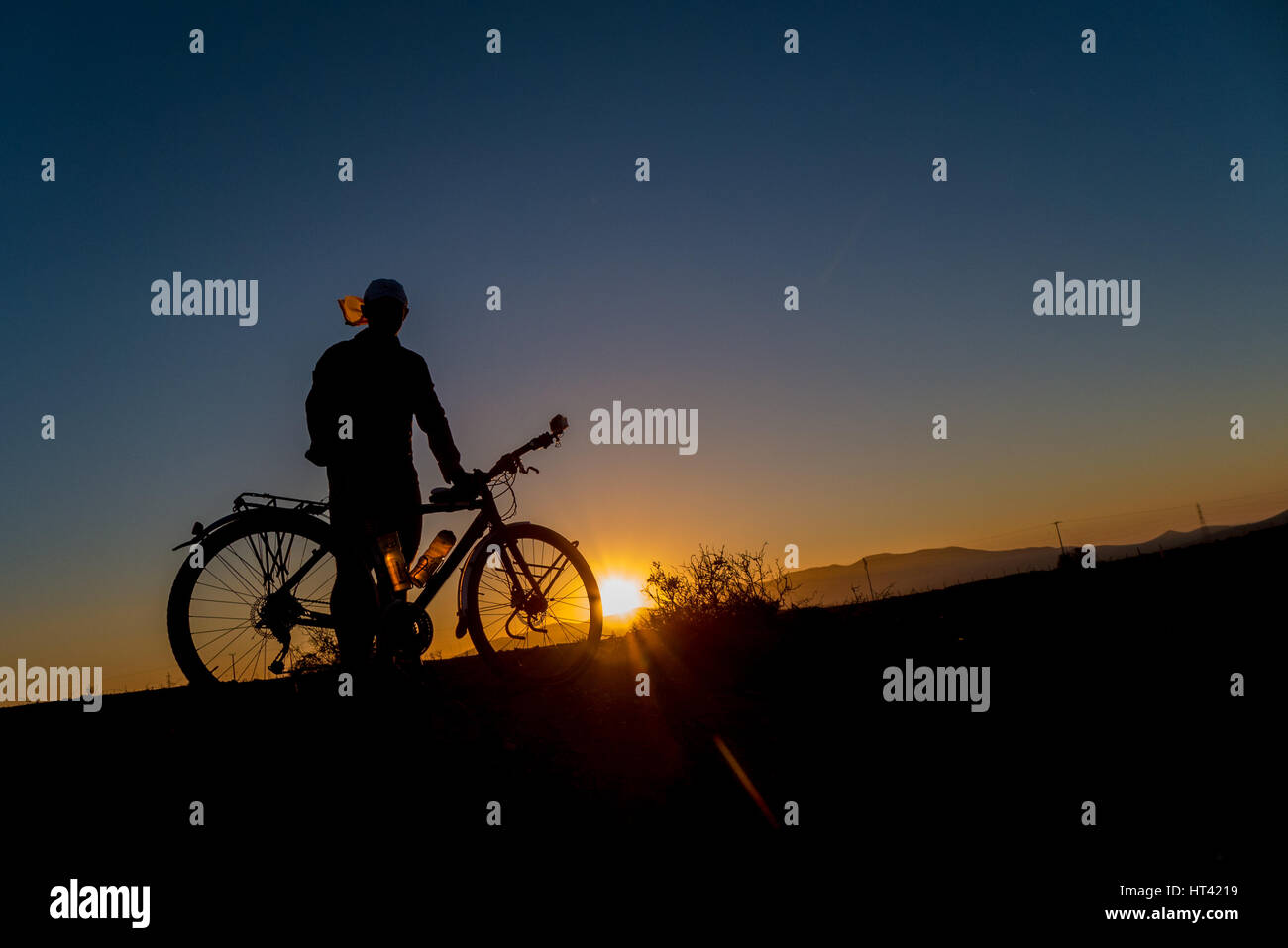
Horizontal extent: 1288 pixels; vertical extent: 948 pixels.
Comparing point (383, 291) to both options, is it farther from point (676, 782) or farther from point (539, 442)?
point (676, 782)

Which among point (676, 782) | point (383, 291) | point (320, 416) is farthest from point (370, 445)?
point (676, 782)

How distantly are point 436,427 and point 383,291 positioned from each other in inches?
39.1

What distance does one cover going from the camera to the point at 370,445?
4457 mm

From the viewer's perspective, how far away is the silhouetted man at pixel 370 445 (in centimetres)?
409

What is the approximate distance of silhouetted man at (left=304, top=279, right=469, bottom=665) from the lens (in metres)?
4.09

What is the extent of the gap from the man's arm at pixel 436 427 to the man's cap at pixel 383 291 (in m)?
0.47

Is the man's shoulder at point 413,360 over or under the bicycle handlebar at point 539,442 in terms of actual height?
over

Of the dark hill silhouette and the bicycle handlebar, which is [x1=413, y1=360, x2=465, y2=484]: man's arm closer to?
the bicycle handlebar

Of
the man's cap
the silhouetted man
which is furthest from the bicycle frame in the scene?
the man's cap

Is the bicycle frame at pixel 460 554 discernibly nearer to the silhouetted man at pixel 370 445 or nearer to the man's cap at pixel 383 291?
the silhouetted man at pixel 370 445

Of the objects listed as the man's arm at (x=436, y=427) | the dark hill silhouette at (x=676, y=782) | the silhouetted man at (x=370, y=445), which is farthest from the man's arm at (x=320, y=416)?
the dark hill silhouette at (x=676, y=782)

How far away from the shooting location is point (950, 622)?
20.7 feet

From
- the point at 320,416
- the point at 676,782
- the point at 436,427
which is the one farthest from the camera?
the point at 436,427
